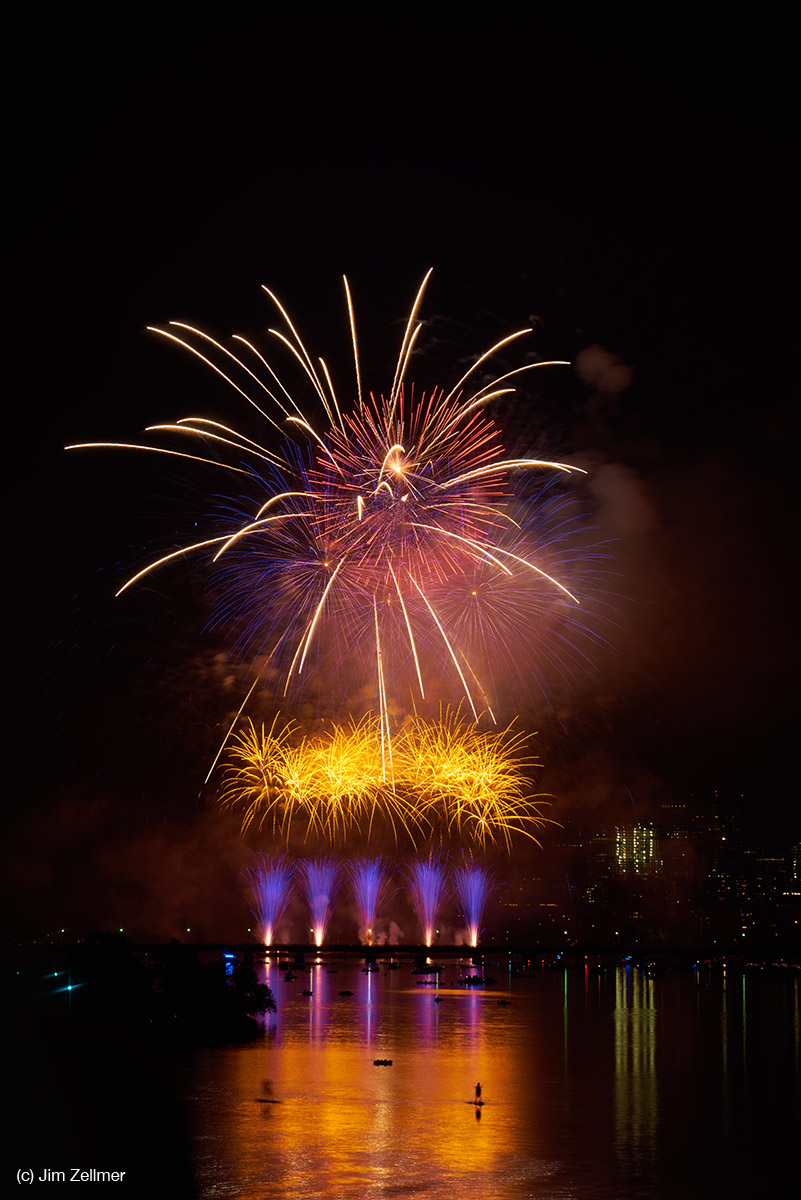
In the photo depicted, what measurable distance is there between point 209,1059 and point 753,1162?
21.5m

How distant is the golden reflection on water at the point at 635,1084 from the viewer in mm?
32131

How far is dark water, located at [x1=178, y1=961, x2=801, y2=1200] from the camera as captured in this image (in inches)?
1099

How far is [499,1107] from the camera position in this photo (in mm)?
37500

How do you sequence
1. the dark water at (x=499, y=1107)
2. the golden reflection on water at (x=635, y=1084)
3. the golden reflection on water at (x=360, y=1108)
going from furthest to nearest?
the golden reflection on water at (x=635, y=1084), the dark water at (x=499, y=1107), the golden reflection on water at (x=360, y=1108)

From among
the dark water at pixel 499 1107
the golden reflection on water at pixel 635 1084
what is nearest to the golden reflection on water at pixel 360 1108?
the dark water at pixel 499 1107

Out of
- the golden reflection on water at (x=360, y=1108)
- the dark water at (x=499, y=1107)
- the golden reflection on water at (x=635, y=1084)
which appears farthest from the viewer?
the golden reflection on water at (x=635, y=1084)

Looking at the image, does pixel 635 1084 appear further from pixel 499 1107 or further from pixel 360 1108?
pixel 360 1108

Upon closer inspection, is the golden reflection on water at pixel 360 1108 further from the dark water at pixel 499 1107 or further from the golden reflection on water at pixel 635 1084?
the golden reflection on water at pixel 635 1084

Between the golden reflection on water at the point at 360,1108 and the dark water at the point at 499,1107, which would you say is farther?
the dark water at the point at 499,1107

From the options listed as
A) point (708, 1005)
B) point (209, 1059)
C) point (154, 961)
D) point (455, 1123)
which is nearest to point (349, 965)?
point (708, 1005)

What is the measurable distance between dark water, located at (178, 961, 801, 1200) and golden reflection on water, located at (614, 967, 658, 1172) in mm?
110

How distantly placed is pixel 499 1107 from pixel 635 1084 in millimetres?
8325

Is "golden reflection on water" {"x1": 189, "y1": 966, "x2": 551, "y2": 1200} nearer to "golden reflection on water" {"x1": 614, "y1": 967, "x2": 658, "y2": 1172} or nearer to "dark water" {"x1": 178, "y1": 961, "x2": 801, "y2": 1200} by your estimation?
"dark water" {"x1": 178, "y1": 961, "x2": 801, "y2": 1200}

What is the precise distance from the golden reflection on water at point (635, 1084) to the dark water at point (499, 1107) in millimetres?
110
